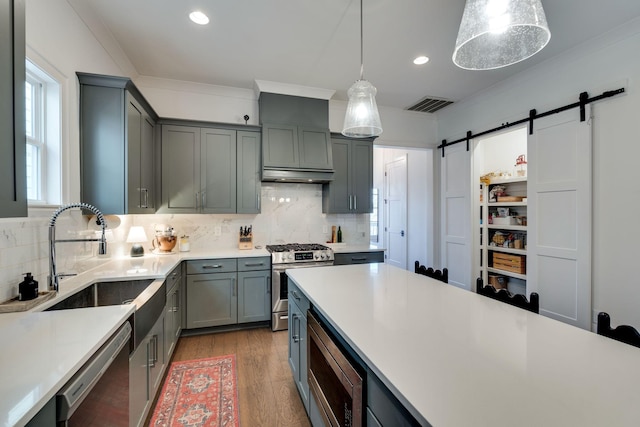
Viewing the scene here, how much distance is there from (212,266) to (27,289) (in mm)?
1693

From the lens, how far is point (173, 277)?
2.71 metres

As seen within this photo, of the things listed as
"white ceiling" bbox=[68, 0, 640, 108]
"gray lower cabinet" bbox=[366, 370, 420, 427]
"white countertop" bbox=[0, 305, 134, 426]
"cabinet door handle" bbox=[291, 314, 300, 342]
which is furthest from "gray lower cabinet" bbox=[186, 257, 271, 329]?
"gray lower cabinet" bbox=[366, 370, 420, 427]

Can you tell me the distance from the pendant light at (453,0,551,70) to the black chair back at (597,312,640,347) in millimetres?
1119

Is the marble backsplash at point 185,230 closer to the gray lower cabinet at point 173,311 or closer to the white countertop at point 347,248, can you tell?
the white countertop at point 347,248

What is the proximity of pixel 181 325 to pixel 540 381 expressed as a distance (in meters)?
3.21

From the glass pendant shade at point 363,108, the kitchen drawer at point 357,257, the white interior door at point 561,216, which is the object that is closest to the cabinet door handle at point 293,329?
the glass pendant shade at point 363,108

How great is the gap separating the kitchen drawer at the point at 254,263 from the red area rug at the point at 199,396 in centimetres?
97

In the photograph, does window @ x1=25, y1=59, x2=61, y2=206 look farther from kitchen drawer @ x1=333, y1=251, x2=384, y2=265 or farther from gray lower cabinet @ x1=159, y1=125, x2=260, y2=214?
kitchen drawer @ x1=333, y1=251, x2=384, y2=265

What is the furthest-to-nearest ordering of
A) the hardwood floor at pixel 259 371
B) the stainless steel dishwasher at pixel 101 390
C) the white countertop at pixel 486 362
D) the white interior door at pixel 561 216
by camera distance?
the white interior door at pixel 561 216 → the hardwood floor at pixel 259 371 → the stainless steel dishwasher at pixel 101 390 → the white countertop at pixel 486 362

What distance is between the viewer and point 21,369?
3.00 feet

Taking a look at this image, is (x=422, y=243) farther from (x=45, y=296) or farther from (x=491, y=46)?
(x=45, y=296)

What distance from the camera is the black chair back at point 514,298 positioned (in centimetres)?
144

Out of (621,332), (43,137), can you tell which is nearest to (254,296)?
(43,137)

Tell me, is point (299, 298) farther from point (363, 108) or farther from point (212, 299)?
point (212, 299)
